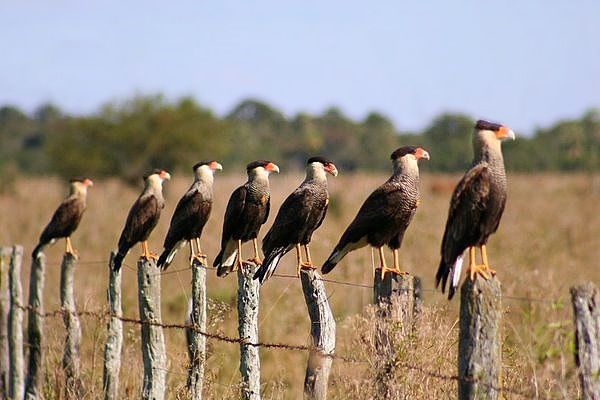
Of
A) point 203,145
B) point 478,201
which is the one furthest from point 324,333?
point 203,145

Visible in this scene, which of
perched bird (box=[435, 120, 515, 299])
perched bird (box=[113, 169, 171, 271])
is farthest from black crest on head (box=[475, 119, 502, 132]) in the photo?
perched bird (box=[113, 169, 171, 271])

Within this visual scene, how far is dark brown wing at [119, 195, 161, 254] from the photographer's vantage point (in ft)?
29.1

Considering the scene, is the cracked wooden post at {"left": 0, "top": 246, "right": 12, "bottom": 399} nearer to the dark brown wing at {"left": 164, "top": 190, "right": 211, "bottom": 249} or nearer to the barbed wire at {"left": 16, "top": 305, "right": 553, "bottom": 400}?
the barbed wire at {"left": 16, "top": 305, "right": 553, "bottom": 400}

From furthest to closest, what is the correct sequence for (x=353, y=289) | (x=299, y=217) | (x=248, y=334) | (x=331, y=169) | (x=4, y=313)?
(x=353, y=289), (x=4, y=313), (x=331, y=169), (x=299, y=217), (x=248, y=334)

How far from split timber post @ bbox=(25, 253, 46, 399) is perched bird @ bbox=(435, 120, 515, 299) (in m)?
4.54

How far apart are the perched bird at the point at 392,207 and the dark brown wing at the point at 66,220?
447 centimetres

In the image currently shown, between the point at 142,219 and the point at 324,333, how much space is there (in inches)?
137

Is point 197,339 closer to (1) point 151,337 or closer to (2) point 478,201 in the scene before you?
(1) point 151,337

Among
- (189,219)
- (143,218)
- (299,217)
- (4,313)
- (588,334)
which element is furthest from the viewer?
(4,313)

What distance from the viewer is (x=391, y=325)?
5.39 m

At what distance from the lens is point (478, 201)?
5352mm

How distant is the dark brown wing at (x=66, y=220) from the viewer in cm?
1052

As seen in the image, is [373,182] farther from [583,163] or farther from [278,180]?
[583,163]

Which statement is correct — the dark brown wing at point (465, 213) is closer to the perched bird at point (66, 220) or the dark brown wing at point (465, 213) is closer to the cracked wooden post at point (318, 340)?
the cracked wooden post at point (318, 340)
